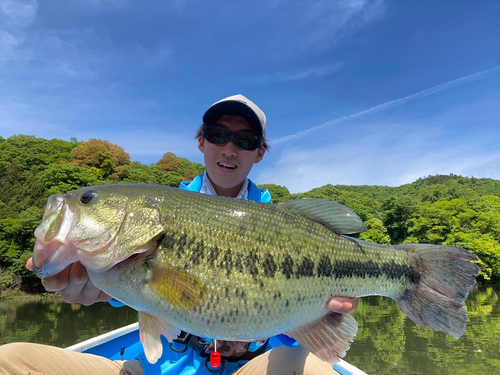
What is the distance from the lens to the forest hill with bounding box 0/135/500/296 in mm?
35500

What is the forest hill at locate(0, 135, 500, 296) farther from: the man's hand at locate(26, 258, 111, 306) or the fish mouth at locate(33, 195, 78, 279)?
the fish mouth at locate(33, 195, 78, 279)

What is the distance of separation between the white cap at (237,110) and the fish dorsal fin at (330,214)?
1267 mm

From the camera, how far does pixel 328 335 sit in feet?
7.56

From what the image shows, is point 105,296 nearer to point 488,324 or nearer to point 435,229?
point 488,324

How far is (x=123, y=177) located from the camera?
5625cm

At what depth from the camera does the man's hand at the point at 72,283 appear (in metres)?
2.12

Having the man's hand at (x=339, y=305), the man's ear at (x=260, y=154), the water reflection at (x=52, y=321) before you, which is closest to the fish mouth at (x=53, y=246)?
the man's hand at (x=339, y=305)

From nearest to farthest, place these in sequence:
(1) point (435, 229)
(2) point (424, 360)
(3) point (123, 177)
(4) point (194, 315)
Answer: (4) point (194, 315)
(2) point (424, 360)
(1) point (435, 229)
(3) point (123, 177)

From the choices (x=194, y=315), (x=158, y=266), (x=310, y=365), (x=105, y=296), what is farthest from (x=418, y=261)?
(x=105, y=296)

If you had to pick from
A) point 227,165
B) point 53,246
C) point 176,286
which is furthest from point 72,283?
point 227,165

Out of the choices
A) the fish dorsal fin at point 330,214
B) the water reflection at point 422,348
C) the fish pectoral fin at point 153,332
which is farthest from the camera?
A: the water reflection at point 422,348

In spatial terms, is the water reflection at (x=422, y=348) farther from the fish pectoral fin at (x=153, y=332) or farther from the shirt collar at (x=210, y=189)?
the fish pectoral fin at (x=153, y=332)

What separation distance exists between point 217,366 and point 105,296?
3.71 feet

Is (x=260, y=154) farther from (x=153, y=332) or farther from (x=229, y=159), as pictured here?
(x=153, y=332)
